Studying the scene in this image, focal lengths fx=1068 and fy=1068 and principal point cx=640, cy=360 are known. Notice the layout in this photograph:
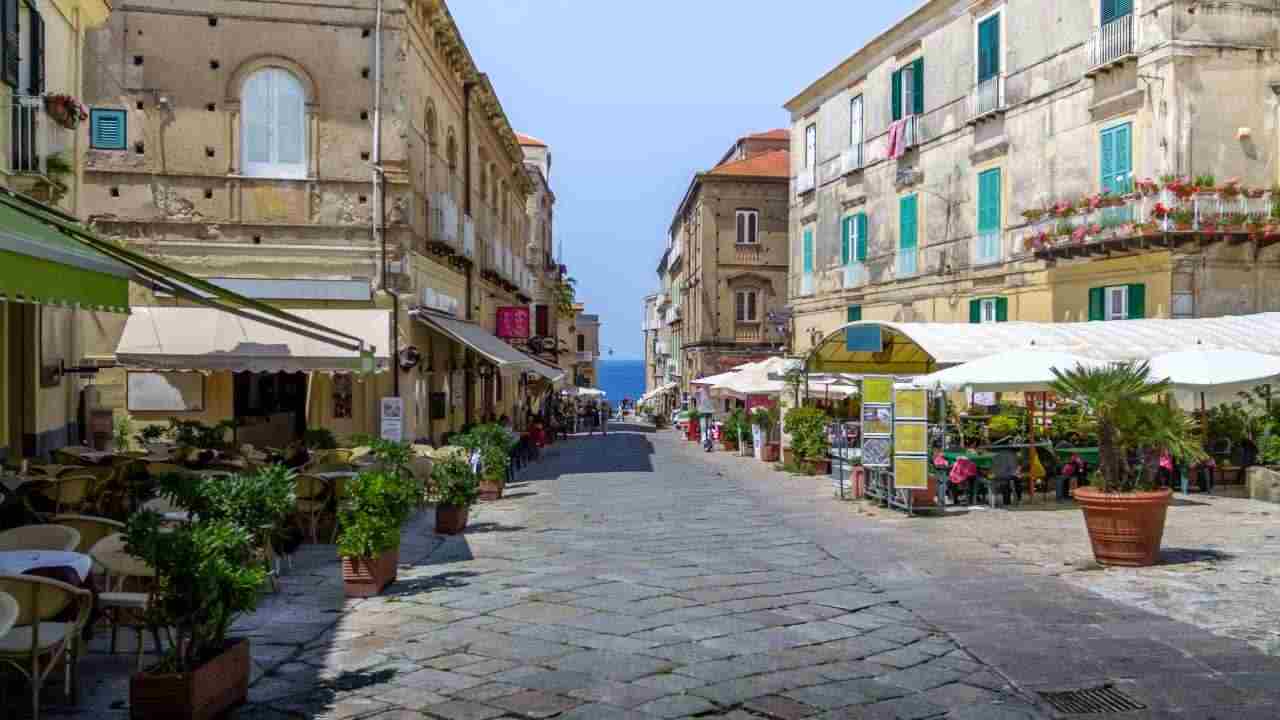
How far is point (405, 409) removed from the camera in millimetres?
17875

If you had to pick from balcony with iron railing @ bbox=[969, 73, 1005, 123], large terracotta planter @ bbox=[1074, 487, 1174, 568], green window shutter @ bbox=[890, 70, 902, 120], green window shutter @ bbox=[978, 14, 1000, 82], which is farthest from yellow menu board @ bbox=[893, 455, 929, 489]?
green window shutter @ bbox=[890, 70, 902, 120]

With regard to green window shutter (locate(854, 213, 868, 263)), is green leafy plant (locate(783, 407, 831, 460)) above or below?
below

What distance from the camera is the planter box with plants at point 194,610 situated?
194 inches

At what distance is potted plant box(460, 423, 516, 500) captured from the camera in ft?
50.8

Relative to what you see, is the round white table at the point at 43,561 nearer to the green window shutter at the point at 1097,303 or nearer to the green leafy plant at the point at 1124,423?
the green leafy plant at the point at 1124,423

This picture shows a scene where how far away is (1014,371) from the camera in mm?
13352

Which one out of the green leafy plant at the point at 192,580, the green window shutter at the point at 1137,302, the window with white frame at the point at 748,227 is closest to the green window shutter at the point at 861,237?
the green window shutter at the point at 1137,302

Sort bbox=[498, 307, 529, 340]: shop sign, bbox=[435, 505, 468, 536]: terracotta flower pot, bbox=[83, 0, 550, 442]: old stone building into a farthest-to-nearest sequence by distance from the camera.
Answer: bbox=[498, 307, 529, 340]: shop sign, bbox=[83, 0, 550, 442]: old stone building, bbox=[435, 505, 468, 536]: terracotta flower pot

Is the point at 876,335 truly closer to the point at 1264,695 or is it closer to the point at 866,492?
the point at 866,492

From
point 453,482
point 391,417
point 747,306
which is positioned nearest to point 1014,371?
point 453,482

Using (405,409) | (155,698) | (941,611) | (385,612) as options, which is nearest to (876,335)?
(405,409)

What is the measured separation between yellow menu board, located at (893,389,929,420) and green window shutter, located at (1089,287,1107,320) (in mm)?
7800

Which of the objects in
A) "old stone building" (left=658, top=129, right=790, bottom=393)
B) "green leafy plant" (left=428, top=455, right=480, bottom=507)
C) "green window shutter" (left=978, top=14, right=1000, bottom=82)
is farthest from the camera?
"old stone building" (left=658, top=129, right=790, bottom=393)

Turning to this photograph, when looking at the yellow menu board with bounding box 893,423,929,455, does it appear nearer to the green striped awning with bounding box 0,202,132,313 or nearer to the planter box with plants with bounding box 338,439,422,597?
the planter box with plants with bounding box 338,439,422,597
